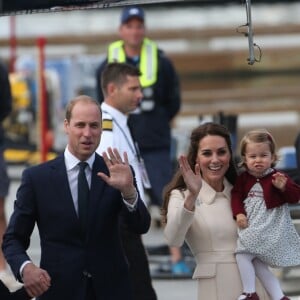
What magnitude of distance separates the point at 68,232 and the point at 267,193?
995 millimetres

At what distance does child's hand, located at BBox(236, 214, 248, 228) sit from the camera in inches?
224

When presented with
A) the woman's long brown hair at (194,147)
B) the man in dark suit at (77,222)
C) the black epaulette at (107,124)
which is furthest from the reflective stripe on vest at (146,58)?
the man in dark suit at (77,222)

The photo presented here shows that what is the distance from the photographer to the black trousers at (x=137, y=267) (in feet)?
22.8

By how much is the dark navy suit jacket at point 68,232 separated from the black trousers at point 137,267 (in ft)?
4.81

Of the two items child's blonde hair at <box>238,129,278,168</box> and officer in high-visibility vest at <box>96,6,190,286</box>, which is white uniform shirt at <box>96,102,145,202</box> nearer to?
child's blonde hair at <box>238,129,278,168</box>

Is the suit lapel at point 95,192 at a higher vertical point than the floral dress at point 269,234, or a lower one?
higher

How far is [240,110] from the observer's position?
14.6 metres

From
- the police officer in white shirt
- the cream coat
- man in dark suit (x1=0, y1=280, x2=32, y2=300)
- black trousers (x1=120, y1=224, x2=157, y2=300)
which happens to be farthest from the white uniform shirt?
man in dark suit (x1=0, y1=280, x2=32, y2=300)

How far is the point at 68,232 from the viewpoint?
5.38m

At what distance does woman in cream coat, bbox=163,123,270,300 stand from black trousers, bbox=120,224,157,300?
3.78ft

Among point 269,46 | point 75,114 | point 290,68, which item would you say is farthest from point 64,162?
point 290,68

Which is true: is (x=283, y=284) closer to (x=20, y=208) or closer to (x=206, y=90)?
(x=20, y=208)

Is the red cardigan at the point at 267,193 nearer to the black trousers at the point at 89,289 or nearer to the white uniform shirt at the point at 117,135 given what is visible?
the black trousers at the point at 89,289

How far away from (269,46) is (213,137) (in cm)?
1191
